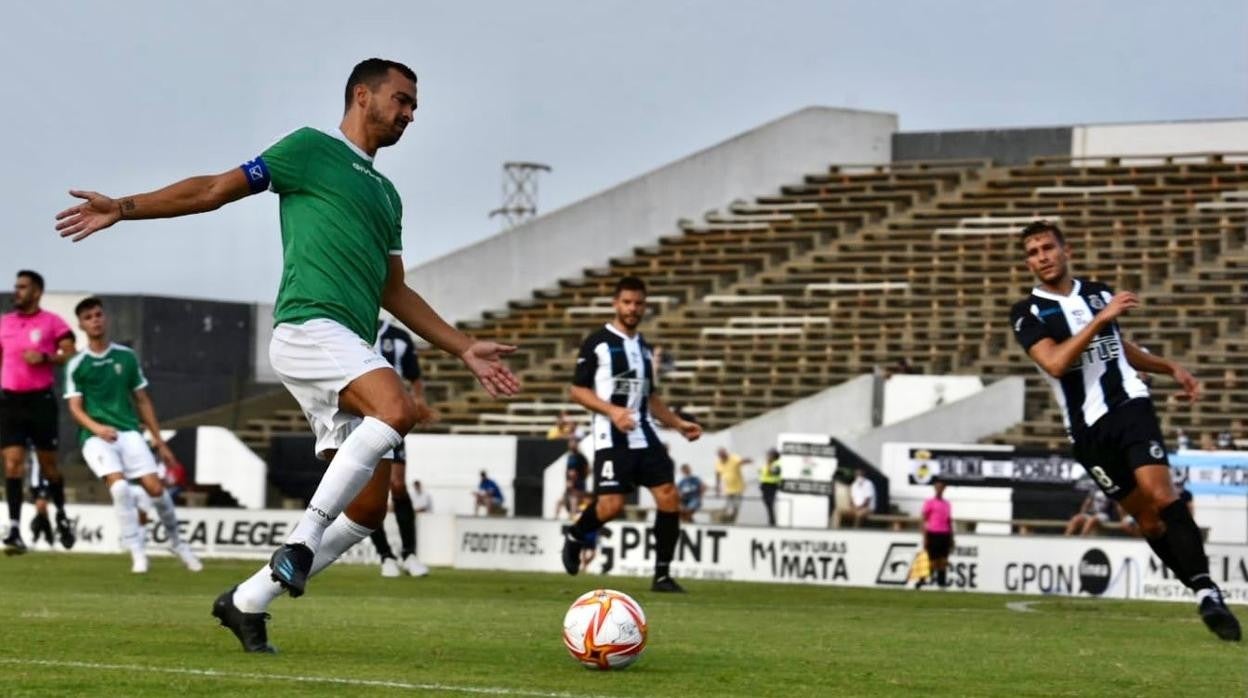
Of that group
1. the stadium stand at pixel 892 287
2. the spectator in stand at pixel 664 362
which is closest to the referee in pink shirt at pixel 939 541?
the stadium stand at pixel 892 287

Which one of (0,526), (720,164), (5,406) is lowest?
(0,526)

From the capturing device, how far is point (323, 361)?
8.52 meters

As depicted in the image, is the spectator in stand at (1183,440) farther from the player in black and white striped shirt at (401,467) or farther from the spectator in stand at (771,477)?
the player in black and white striped shirt at (401,467)

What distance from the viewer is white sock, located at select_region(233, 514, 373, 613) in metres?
8.40

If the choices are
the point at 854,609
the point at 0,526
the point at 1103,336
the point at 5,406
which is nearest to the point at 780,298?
the point at 0,526

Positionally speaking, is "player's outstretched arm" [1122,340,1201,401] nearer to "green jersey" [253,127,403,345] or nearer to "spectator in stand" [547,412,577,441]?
"green jersey" [253,127,403,345]

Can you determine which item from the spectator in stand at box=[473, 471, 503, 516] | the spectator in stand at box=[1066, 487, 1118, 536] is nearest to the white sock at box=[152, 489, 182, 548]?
the spectator in stand at box=[1066, 487, 1118, 536]

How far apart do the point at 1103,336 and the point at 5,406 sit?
11.8 m

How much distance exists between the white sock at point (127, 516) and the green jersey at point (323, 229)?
34.3 feet

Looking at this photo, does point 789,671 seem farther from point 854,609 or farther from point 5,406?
point 5,406

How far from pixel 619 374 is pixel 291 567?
8889mm

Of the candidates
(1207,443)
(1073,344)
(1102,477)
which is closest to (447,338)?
(1073,344)

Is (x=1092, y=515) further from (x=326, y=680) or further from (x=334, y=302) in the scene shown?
(x=326, y=680)

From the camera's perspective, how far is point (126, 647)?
8.90m
